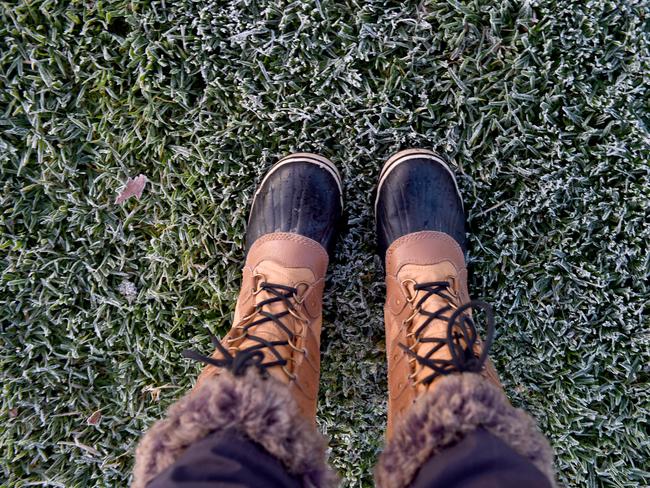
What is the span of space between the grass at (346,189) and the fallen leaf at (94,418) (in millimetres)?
14

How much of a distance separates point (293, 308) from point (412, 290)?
453 mm

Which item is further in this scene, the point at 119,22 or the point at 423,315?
the point at 119,22

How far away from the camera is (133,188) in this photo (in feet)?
6.31

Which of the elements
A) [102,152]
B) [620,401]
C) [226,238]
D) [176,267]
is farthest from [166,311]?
[620,401]

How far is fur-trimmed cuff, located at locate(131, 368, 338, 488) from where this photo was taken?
116cm

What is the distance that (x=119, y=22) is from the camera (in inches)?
73.8

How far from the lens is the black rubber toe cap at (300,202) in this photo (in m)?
1.84

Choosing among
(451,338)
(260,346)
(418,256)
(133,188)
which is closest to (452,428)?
(451,338)

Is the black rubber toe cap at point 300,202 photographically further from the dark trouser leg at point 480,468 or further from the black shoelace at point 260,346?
the dark trouser leg at point 480,468

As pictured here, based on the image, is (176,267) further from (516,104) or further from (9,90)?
(516,104)

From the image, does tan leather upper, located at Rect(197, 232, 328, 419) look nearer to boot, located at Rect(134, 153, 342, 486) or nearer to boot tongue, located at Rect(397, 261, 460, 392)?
boot, located at Rect(134, 153, 342, 486)

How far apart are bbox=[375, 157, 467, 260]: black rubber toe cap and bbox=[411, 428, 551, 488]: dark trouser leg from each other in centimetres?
85

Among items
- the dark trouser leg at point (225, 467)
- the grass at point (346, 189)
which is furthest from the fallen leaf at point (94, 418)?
the dark trouser leg at point (225, 467)

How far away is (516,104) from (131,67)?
154 cm
